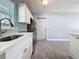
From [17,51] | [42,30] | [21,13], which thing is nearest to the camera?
[17,51]

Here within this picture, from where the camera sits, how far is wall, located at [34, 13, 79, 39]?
29.9ft

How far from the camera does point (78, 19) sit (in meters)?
9.08

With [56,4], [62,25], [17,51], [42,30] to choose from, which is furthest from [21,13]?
[62,25]

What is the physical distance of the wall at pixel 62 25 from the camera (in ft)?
29.9

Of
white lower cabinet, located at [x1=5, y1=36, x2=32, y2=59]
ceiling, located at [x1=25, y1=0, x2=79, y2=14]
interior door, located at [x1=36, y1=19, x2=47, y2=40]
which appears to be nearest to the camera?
white lower cabinet, located at [x1=5, y1=36, x2=32, y2=59]

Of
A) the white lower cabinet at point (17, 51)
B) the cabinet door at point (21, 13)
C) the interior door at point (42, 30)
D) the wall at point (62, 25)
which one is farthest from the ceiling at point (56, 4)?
the white lower cabinet at point (17, 51)

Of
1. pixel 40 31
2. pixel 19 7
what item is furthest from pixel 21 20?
pixel 40 31

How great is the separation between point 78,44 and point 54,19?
638cm

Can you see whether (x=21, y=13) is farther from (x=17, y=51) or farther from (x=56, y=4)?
(x=17, y=51)

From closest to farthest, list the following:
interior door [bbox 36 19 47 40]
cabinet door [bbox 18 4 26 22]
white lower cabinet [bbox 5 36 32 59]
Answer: white lower cabinet [bbox 5 36 32 59] → cabinet door [bbox 18 4 26 22] → interior door [bbox 36 19 47 40]

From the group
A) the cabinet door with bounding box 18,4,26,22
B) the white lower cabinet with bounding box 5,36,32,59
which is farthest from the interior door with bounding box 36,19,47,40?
the white lower cabinet with bounding box 5,36,32,59

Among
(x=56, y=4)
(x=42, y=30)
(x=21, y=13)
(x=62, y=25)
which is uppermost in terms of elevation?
(x=56, y=4)

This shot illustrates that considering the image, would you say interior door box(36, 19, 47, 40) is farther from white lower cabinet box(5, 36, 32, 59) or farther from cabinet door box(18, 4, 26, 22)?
white lower cabinet box(5, 36, 32, 59)

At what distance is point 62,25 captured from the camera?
359 inches
